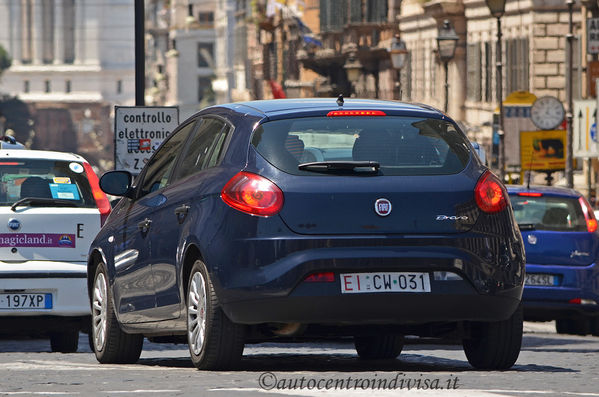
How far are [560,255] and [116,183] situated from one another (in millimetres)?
6817

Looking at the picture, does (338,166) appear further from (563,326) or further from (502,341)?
(563,326)

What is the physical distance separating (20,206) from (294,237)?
4.77 meters

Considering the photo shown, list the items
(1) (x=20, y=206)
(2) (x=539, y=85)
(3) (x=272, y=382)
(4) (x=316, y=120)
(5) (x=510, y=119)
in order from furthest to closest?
(2) (x=539, y=85) < (5) (x=510, y=119) < (1) (x=20, y=206) < (4) (x=316, y=120) < (3) (x=272, y=382)

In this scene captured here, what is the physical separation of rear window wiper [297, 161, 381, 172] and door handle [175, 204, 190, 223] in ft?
2.71

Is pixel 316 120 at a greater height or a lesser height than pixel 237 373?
greater

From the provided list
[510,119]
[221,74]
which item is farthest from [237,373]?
[221,74]

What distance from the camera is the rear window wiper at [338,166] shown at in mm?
9625

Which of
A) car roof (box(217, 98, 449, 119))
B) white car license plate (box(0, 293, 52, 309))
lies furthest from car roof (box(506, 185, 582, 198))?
car roof (box(217, 98, 449, 119))

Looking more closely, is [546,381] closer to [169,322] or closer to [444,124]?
[444,124]

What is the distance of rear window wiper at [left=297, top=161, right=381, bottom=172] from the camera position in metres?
9.62

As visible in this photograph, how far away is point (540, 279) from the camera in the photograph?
17312mm

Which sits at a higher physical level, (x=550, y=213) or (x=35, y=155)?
(x=35, y=155)

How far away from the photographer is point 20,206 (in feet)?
45.1

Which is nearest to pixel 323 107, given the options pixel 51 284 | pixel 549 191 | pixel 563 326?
pixel 51 284
